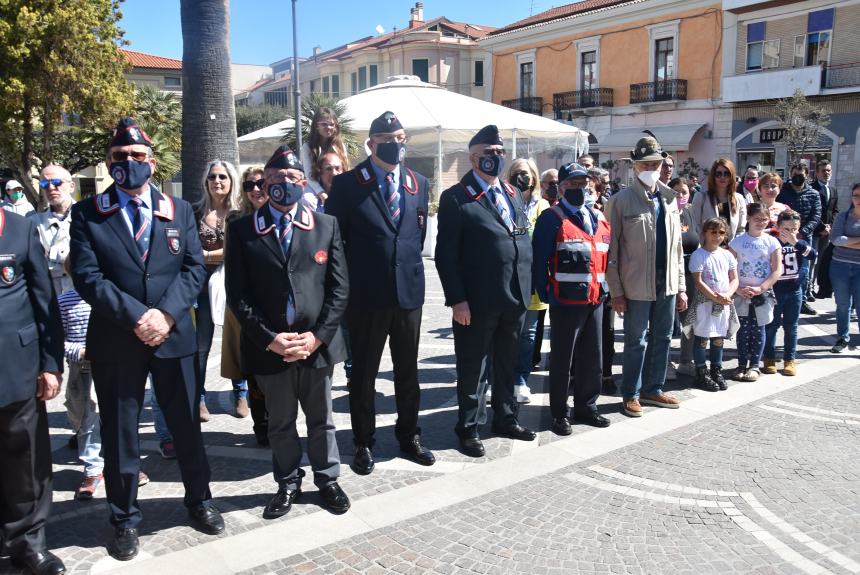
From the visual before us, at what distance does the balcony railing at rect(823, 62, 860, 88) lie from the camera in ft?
78.2

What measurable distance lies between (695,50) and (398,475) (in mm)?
29784

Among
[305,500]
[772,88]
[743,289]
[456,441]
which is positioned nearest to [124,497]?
[305,500]

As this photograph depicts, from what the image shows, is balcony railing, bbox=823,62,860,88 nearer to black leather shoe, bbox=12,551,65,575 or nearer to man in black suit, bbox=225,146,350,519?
man in black suit, bbox=225,146,350,519

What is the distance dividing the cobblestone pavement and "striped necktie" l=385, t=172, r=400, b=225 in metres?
1.65

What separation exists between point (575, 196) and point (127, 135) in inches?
118

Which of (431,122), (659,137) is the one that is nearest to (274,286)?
(431,122)

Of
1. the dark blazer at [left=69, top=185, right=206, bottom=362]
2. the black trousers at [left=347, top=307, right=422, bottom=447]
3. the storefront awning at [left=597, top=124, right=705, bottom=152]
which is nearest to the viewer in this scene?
the dark blazer at [left=69, top=185, right=206, bottom=362]

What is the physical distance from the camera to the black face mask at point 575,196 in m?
5.01

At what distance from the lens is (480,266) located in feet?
15.1

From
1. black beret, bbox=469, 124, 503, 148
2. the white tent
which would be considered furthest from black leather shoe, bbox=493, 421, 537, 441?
the white tent

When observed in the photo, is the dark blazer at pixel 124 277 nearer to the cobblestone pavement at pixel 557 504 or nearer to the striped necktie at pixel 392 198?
the cobblestone pavement at pixel 557 504

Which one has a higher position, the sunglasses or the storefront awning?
the storefront awning

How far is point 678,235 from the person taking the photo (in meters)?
5.65

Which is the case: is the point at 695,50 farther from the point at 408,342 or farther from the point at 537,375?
the point at 408,342
